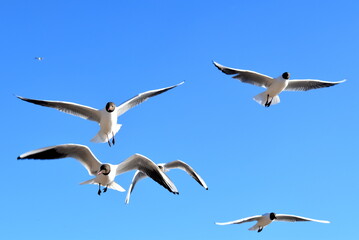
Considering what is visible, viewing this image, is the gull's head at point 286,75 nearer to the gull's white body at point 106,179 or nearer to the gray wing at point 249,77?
the gray wing at point 249,77

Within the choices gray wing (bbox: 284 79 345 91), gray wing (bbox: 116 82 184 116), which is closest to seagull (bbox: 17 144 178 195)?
gray wing (bbox: 116 82 184 116)

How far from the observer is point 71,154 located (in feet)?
44.2

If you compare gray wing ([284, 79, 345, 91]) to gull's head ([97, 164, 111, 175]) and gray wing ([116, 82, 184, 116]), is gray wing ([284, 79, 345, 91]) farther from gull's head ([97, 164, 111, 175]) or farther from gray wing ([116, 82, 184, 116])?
gull's head ([97, 164, 111, 175])

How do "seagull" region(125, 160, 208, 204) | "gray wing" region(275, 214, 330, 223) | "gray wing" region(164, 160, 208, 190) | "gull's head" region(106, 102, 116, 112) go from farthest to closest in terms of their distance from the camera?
1. "gray wing" region(275, 214, 330, 223)
2. "seagull" region(125, 160, 208, 204)
3. "gray wing" region(164, 160, 208, 190)
4. "gull's head" region(106, 102, 116, 112)

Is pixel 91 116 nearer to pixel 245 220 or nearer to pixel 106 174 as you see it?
pixel 106 174

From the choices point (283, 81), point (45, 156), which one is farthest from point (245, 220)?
point (45, 156)

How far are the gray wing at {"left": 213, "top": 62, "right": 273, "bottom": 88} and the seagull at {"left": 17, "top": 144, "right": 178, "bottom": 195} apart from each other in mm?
3446

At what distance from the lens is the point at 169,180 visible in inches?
521

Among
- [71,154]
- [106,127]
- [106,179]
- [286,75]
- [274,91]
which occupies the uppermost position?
[286,75]

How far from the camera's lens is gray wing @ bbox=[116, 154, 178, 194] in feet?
43.1

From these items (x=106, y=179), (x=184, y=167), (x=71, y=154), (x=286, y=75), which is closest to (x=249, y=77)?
(x=286, y=75)

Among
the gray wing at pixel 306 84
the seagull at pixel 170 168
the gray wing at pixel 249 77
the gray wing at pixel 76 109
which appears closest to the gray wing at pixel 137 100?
the gray wing at pixel 76 109

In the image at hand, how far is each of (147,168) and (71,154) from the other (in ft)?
5.16

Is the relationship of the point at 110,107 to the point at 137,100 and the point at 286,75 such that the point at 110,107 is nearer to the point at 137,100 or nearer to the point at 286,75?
the point at 137,100
